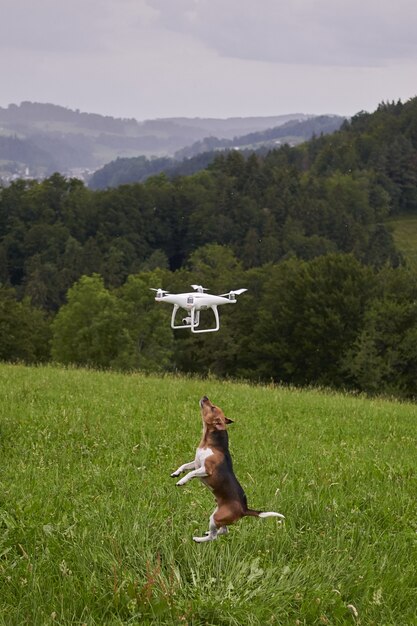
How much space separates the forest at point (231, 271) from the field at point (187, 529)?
15.3 metres

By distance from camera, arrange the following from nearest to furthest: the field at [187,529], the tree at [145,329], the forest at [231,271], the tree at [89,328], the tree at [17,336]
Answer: the field at [187,529] < the forest at [231,271] < the tree at [145,329] < the tree at [17,336] < the tree at [89,328]

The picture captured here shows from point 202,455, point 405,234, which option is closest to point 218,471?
point 202,455

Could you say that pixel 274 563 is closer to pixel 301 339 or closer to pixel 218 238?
pixel 301 339

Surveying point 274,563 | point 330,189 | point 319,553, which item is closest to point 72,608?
point 274,563

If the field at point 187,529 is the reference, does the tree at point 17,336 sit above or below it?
below

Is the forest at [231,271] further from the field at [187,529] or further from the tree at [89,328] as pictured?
the field at [187,529]

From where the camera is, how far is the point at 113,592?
5988 millimetres

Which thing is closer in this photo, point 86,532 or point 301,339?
point 86,532

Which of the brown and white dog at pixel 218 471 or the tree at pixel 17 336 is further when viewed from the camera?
the tree at pixel 17 336

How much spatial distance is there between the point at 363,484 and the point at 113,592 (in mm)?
4773

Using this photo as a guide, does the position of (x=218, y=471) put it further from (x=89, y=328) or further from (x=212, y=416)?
(x=89, y=328)

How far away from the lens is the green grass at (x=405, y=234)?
→ 160 metres

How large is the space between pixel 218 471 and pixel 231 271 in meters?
84.4

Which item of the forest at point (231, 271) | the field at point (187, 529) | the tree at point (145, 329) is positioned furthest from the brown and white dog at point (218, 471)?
the tree at point (145, 329)
